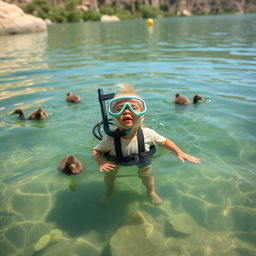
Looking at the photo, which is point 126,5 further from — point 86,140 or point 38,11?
point 86,140

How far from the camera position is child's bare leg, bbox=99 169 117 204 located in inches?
157

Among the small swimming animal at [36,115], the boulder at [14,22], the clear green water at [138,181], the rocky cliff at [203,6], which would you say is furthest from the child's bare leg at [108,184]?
the rocky cliff at [203,6]

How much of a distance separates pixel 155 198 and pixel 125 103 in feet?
4.98

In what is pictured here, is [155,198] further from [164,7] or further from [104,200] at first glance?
[164,7]

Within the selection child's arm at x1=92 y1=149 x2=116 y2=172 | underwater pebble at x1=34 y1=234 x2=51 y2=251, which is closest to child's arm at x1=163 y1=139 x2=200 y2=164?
child's arm at x1=92 y1=149 x2=116 y2=172

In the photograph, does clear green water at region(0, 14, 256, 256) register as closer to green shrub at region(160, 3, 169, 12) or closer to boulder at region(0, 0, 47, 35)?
boulder at region(0, 0, 47, 35)

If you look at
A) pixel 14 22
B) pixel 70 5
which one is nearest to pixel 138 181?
pixel 14 22

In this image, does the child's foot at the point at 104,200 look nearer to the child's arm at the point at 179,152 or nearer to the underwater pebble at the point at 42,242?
the underwater pebble at the point at 42,242

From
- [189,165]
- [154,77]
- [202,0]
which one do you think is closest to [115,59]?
[154,77]

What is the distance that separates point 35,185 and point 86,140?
68.6 inches

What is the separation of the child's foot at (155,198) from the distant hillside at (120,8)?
3265 inches

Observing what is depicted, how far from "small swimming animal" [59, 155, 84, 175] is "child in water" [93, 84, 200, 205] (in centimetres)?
50

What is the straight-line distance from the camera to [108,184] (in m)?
4.25

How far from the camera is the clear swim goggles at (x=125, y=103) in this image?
145 inches
